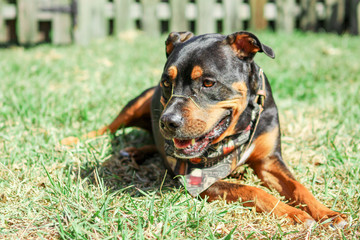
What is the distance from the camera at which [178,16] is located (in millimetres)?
9117

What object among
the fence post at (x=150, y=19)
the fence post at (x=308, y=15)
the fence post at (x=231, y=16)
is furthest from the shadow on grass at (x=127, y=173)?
the fence post at (x=308, y=15)

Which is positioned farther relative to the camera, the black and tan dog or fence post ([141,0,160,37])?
fence post ([141,0,160,37])

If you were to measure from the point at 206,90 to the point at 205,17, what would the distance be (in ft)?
22.3

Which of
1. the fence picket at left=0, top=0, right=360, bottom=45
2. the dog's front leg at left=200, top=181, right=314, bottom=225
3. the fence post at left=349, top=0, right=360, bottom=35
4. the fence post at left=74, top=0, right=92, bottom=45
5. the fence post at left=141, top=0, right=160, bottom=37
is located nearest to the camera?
the dog's front leg at left=200, top=181, right=314, bottom=225

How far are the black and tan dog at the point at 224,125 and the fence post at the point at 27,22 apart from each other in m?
5.97

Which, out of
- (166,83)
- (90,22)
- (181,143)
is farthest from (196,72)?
(90,22)

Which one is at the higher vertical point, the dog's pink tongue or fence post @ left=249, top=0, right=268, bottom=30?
fence post @ left=249, top=0, right=268, bottom=30

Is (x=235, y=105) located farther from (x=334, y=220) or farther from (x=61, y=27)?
(x=61, y=27)

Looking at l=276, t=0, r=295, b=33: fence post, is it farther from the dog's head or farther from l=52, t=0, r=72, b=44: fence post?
the dog's head

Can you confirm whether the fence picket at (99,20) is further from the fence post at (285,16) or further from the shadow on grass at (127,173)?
the shadow on grass at (127,173)

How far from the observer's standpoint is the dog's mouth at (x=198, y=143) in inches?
110

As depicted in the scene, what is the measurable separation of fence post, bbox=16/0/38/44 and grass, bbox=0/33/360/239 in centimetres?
129

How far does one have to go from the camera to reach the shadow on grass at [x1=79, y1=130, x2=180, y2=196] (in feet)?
10.0

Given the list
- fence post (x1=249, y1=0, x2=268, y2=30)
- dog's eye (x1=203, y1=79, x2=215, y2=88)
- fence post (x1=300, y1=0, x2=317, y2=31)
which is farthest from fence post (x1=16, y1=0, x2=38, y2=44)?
dog's eye (x1=203, y1=79, x2=215, y2=88)
